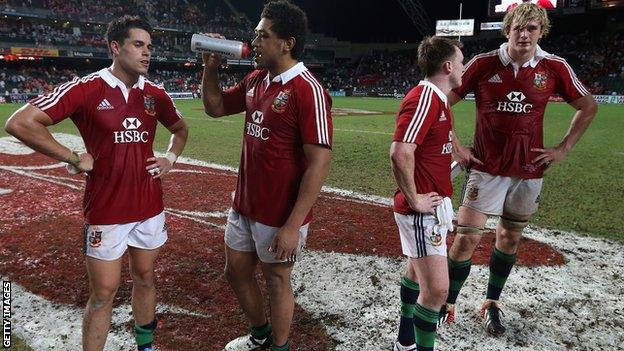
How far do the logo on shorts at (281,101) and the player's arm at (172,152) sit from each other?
0.96 m

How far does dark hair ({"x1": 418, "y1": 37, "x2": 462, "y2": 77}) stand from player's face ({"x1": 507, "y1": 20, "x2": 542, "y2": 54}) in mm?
917

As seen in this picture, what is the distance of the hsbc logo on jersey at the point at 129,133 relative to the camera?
2.80m

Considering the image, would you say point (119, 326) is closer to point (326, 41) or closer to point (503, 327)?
point (503, 327)

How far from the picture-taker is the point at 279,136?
268cm

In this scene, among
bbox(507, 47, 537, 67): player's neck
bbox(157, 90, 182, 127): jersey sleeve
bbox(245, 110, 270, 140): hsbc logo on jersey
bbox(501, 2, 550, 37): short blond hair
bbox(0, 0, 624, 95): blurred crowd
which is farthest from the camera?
bbox(0, 0, 624, 95): blurred crowd

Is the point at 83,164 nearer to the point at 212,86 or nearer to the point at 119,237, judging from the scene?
the point at 119,237

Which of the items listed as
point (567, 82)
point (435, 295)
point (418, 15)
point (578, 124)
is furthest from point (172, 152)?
point (418, 15)

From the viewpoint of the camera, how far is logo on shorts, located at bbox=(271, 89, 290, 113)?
8.57ft

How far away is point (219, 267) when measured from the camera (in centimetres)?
462

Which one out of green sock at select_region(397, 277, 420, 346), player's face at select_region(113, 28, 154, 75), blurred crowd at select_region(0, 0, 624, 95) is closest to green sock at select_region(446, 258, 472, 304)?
green sock at select_region(397, 277, 420, 346)

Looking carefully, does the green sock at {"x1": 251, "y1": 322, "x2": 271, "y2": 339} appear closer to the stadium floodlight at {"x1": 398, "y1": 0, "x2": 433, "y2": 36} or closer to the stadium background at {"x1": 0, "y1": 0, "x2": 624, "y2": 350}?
the stadium background at {"x1": 0, "y1": 0, "x2": 624, "y2": 350}

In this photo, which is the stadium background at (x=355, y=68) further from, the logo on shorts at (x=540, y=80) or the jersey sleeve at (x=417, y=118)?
the jersey sleeve at (x=417, y=118)

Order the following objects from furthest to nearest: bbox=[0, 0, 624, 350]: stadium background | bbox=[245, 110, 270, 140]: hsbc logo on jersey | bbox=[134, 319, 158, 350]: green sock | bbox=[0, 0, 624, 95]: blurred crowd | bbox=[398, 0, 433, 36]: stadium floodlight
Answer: bbox=[398, 0, 433, 36]: stadium floodlight → bbox=[0, 0, 624, 95]: blurred crowd → bbox=[0, 0, 624, 350]: stadium background → bbox=[134, 319, 158, 350]: green sock → bbox=[245, 110, 270, 140]: hsbc logo on jersey

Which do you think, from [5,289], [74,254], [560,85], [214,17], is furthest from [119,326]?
[214,17]
